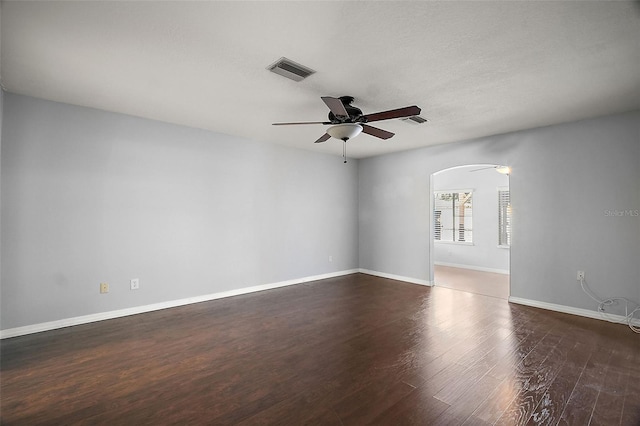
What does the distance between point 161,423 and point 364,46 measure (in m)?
3.03

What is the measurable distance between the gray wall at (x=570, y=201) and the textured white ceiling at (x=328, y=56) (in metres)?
0.47

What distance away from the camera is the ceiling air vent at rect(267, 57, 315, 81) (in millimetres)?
2546

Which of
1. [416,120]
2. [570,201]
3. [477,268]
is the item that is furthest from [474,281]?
[416,120]

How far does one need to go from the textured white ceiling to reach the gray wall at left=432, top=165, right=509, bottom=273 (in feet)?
11.8

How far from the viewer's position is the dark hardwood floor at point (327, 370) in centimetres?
198

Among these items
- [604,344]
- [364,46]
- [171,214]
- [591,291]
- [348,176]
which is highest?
[364,46]

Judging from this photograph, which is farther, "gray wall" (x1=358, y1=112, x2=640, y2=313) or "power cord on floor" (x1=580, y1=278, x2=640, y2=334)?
"gray wall" (x1=358, y1=112, x2=640, y2=313)

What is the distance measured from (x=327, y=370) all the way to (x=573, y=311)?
3770mm

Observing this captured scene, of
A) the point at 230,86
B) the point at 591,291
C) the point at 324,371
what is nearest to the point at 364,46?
the point at 230,86

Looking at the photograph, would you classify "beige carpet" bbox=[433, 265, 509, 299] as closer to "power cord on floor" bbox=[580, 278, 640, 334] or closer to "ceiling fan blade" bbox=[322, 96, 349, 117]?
"power cord on floor" bbox=[580, 278, 640, 334]

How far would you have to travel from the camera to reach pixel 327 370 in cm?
254

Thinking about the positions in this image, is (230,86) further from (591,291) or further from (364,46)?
(591,291)

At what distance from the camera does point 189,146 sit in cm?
448

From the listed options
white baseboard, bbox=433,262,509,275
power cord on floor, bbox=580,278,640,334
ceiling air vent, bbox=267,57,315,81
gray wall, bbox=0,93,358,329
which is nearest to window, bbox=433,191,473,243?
Result: white baseboard, bbox=433,262,509,275
